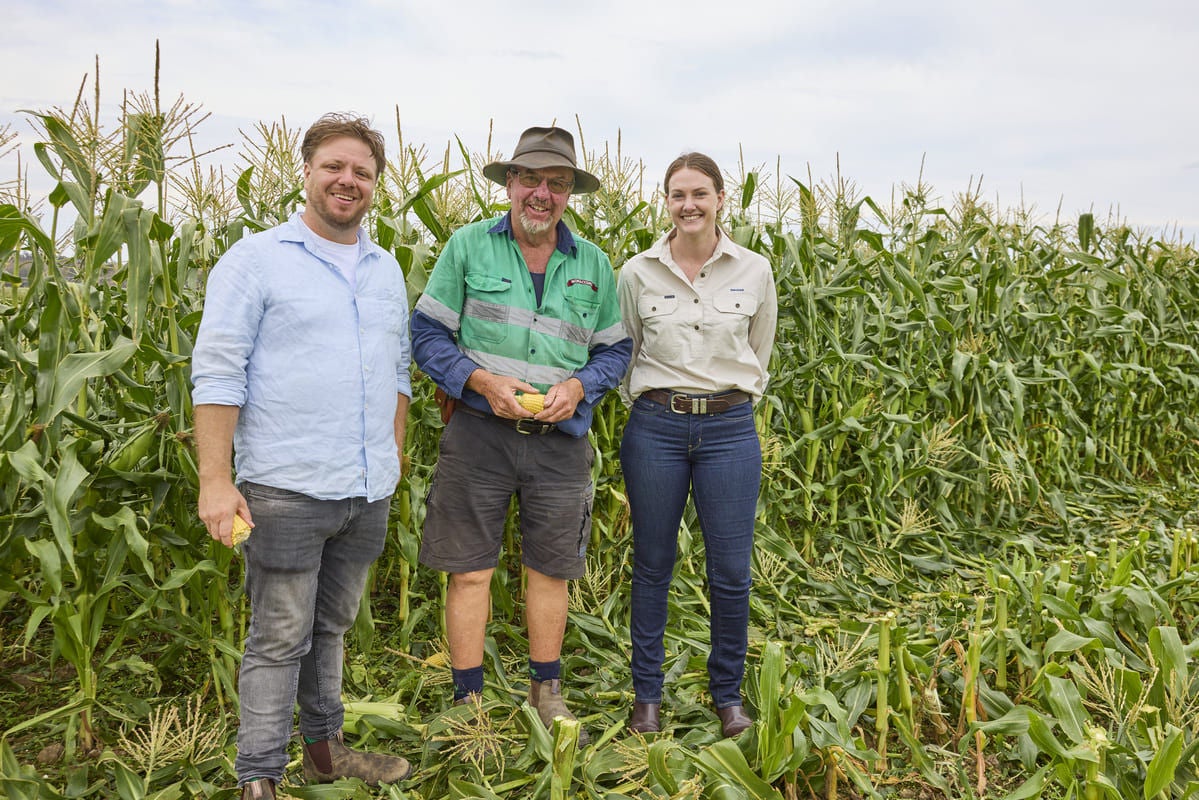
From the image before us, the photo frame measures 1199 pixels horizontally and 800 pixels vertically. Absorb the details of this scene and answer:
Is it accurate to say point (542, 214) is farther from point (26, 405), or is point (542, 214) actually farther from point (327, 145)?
point (26, 405)

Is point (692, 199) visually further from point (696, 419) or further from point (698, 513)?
point (698, 513)

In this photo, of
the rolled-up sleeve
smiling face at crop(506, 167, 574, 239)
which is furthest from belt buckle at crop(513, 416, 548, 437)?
the rolled-up sleeve

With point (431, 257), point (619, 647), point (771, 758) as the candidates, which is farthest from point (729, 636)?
point (431, 257)

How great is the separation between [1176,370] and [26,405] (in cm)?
787

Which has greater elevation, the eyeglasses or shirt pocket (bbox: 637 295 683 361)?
the eyeglasses

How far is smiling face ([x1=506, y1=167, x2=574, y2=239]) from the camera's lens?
2.67m

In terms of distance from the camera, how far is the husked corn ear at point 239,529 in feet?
7.11

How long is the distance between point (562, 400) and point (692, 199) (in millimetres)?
803

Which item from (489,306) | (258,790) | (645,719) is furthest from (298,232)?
(645,719)

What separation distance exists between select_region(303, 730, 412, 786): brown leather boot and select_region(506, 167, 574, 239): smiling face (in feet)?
5.88

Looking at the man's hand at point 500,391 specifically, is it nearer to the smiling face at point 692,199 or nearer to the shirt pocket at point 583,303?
the shirt pocket at point 583,303

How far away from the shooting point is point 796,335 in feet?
15.7

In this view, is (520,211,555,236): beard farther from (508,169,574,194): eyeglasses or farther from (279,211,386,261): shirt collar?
(279,211,386,261): shirt collar

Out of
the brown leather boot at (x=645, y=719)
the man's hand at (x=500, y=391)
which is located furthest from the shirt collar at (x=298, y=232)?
the brown leather boot at (x=645, y=719)
